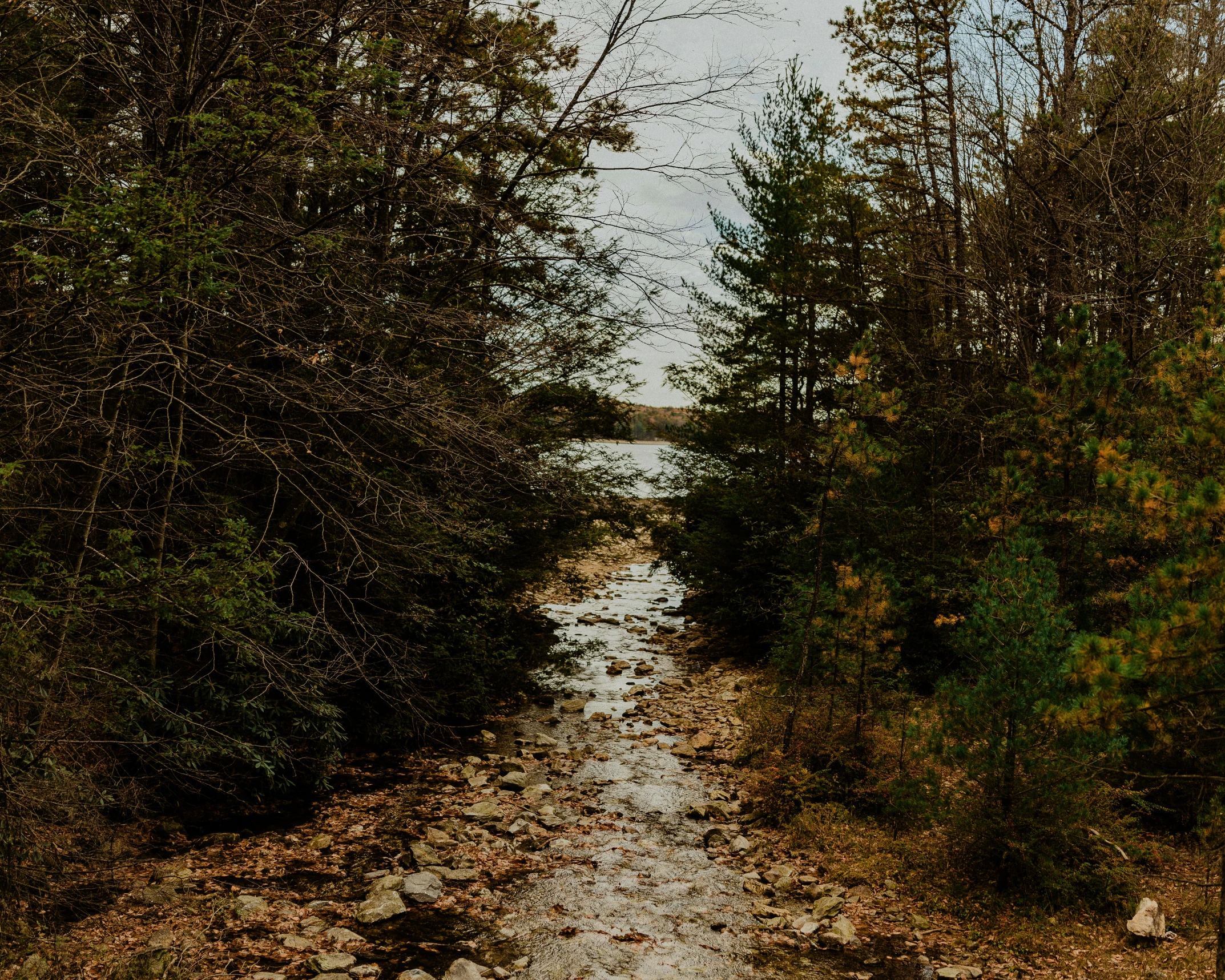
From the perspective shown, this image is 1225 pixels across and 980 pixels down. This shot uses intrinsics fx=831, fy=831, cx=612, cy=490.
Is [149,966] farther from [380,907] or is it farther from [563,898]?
[563,898]

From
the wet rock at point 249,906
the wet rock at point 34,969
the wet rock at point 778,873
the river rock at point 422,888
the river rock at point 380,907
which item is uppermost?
the wet rock at point 34,969

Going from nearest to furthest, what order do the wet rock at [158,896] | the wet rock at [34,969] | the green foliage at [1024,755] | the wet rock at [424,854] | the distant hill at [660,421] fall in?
1. the wet rock at [34,969]
2. the wet rock at [158,896]
3. the green foliage at [1024,755]
4. the wet rock at [424,854]
5. the distant hill at [660,421]

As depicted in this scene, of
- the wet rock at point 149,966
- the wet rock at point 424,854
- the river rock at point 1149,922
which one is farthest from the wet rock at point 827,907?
the wet rock at point 149,966

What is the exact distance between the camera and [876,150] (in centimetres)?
1636

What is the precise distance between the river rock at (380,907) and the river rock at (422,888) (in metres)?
0.10

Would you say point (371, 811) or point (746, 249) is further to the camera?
point (746, 249)

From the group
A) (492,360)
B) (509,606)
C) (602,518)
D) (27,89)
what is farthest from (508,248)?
(602,518)

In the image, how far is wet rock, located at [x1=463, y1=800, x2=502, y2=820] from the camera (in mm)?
8281

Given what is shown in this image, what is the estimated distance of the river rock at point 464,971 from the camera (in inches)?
207

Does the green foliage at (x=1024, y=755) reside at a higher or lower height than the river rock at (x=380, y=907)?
higher

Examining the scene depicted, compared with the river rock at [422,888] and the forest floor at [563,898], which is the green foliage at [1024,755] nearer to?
the forest floor at [563,898]

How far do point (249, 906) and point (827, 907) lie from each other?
4378mm

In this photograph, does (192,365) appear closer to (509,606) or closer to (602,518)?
(509,606)

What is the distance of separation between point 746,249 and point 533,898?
12.7 metres
